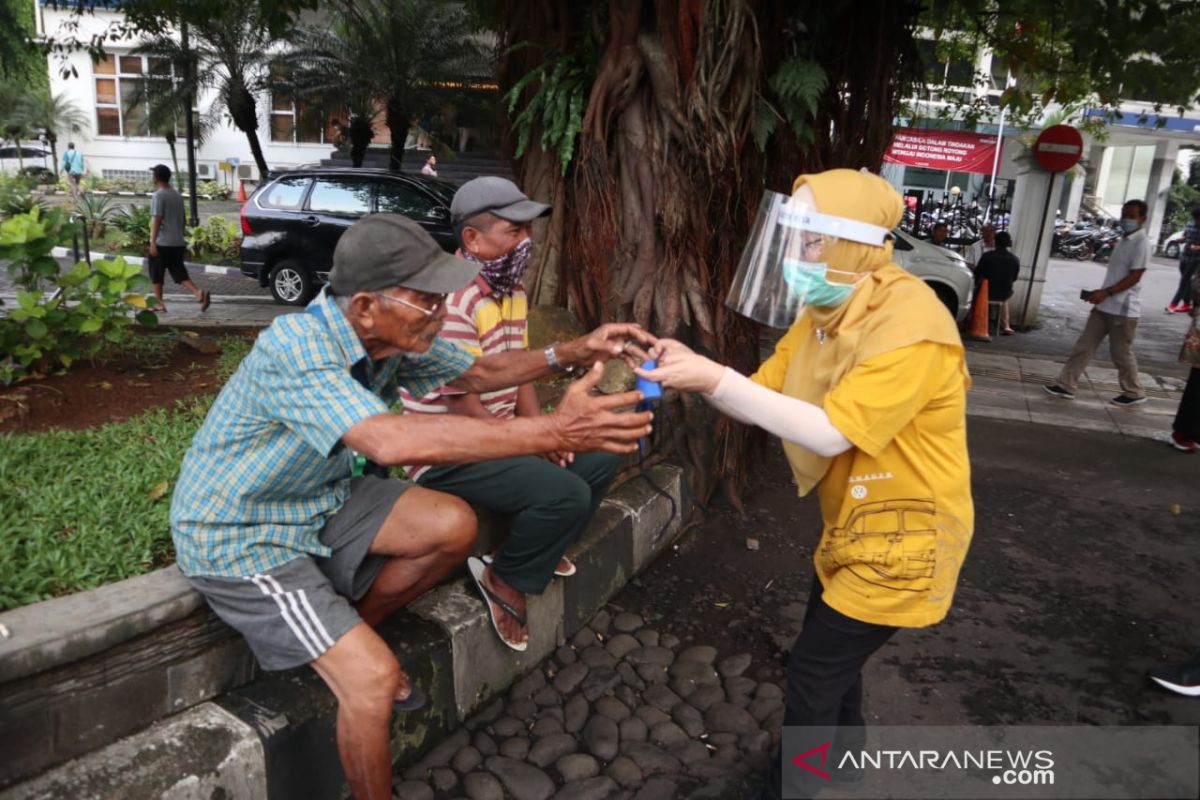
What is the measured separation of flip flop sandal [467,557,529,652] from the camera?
125 inches

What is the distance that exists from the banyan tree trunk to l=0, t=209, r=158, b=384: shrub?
2274 millimetres

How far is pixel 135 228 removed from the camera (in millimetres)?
16312

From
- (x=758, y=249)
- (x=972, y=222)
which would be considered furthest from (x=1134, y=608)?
(x=972, y=222)

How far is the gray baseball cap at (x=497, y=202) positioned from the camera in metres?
3.30

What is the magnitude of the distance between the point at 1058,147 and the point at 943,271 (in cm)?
227

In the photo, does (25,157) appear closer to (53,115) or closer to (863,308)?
(53,115)

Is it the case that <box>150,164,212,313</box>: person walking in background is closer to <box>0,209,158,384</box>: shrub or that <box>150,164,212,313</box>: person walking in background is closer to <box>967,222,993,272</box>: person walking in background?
<box>0,209,158,384</box>: shrub

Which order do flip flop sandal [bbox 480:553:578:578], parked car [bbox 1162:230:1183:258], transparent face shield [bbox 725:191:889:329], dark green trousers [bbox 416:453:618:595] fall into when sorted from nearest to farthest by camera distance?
transparent face shield [bbox 725:191:889:329], dark green trousers [bbox 416:453:618:595], flip flop sandal [bbox 480:553:578:578], parked car [bbox 1162:230:1183:258]

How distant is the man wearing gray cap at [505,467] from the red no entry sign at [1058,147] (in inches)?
439

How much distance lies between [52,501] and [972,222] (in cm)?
2127

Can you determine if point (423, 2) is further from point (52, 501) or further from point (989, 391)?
point (52, 501)

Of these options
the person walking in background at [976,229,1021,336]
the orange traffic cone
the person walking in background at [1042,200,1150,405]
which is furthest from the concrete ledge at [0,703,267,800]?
the person walking in background at [976,229,1021,336]

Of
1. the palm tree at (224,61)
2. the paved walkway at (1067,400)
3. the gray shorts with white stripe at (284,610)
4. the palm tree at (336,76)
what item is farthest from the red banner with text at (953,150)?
the gray shorts with white stripe at (284,610)
